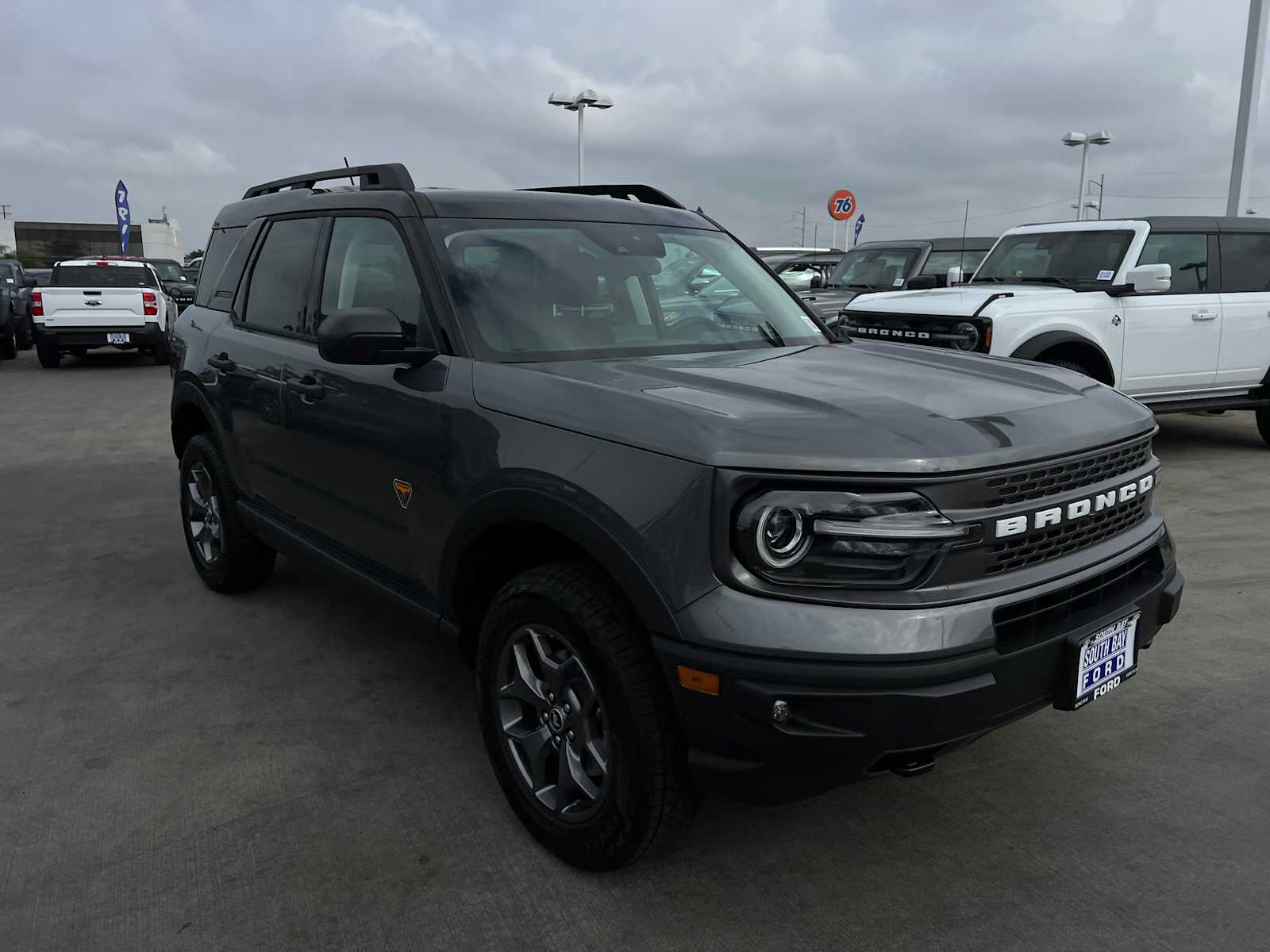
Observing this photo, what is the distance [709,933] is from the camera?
2.48 meters

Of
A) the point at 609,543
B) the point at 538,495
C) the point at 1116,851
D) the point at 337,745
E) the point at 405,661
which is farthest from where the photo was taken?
the point at 405,661

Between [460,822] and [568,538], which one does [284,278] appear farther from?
[460,822]

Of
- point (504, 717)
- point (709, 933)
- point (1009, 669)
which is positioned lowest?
point (709, 933)

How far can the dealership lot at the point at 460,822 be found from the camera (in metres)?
2.51

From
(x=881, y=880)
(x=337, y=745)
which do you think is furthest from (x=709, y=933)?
(x=337, y=745)

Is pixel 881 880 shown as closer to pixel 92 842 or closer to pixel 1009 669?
pixel 1009 669

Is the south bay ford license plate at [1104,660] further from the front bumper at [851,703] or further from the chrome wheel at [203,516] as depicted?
the chrome wheel at [203,516]

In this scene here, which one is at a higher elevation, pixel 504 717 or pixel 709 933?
pixel 504 717

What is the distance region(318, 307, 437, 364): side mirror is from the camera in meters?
2.96

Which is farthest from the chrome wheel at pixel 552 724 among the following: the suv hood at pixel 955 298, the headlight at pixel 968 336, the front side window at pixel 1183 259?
the front side window at pixel 1183 259

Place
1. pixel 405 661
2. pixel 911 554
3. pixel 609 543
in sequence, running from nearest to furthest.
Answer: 1. pixel 911 554
2. pixel 609 543
3. pixel 405 661

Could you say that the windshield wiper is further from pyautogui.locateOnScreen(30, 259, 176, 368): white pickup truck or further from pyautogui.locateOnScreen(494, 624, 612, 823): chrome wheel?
pyautogui.locateOnScreen(30, 259, 176, 368): white pickup truck

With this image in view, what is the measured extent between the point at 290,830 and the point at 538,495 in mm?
1274

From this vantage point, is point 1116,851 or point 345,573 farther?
point 345,573
